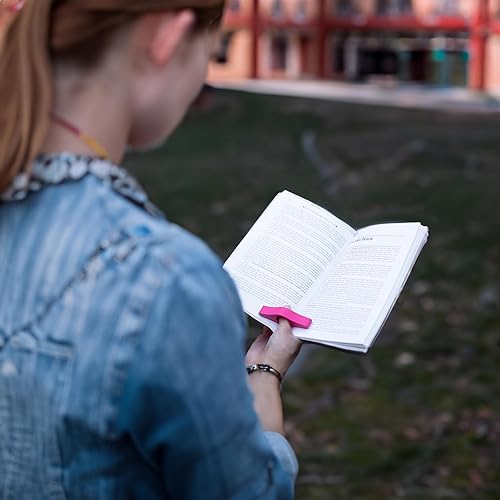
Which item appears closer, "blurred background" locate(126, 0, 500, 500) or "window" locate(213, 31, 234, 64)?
"window" locate(213, 31, 234, 64)

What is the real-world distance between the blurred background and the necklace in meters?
0.43

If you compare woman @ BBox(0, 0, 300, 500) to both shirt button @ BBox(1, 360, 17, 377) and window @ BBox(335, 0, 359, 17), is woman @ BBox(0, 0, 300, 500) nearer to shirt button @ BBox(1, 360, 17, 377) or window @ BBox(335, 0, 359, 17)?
shirt button @ BBox(1, 360, 17, 377)

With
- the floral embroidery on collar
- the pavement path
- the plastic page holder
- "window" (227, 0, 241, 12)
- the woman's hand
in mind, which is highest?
the floral embroidery on collar

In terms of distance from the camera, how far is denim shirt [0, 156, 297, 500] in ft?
3.28

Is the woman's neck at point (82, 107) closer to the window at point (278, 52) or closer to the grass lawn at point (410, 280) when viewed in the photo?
the grass lawn at point (410, 280)

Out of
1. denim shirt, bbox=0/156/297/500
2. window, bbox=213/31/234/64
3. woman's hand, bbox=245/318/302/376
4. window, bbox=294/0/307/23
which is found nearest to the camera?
denim shirt, bbox=0/156/297/500

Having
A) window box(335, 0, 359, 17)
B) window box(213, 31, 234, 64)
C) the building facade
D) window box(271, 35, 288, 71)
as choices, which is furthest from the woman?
window box(271, 35, 288, 71)

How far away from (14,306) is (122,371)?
0.47ft

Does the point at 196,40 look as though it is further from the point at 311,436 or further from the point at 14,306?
the point at 311,436

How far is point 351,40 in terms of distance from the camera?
25.2 meters

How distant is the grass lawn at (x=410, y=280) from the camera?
12.8 feet

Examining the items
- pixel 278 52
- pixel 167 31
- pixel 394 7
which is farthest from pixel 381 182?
pixel 278 52

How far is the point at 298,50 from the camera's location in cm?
2555

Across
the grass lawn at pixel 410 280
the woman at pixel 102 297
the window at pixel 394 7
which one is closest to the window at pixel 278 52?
the window at pixel 394 7
